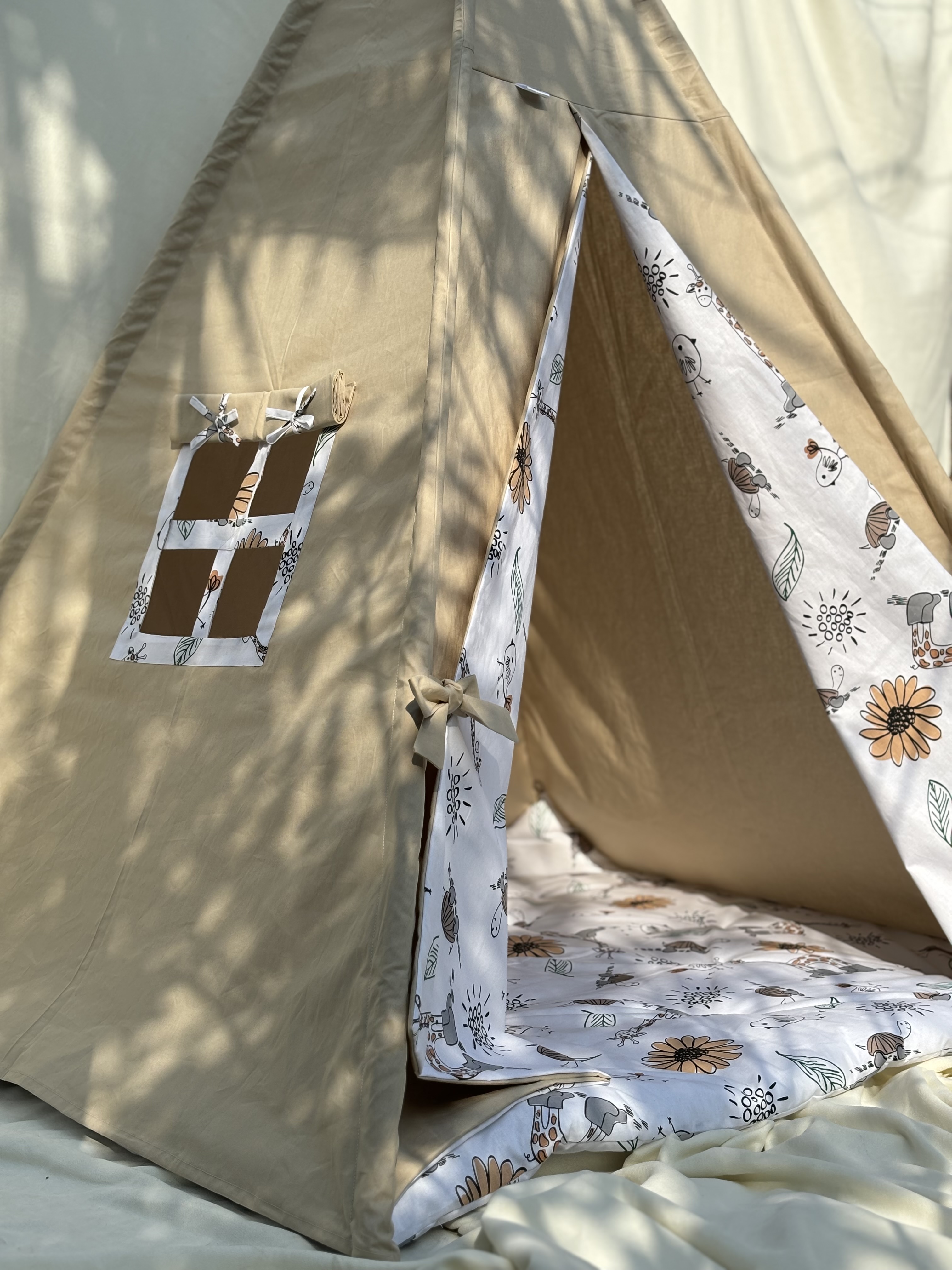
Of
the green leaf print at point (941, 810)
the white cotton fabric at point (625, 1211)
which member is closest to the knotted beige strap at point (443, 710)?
the white cotton fabric at point (625, 1211)

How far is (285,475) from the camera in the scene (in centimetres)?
169

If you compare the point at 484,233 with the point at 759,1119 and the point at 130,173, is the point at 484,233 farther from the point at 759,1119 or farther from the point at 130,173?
the point at 759,1119

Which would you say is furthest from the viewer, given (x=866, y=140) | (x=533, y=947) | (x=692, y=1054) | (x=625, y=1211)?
(x=866, y=140)

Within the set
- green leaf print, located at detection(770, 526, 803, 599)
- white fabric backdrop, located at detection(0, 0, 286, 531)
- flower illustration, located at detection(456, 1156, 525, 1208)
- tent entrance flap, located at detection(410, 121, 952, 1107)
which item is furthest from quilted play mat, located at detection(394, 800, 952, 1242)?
white fabric backdrop, located at detection(0, 0, 286, 531)

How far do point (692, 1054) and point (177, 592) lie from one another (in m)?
1.02

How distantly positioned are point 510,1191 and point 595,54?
66.3 inches

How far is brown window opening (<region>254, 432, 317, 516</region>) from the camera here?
1655mm

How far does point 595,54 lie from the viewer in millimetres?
1872

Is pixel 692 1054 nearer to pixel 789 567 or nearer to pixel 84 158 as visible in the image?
pixel 789 567

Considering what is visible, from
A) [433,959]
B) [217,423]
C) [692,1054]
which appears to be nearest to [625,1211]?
[433,959]

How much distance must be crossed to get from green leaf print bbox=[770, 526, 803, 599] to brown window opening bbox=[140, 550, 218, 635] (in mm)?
875

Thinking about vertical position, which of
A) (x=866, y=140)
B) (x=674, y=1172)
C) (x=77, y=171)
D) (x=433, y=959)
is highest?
(x=866, y=140)

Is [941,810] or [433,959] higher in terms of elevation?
[941,810]

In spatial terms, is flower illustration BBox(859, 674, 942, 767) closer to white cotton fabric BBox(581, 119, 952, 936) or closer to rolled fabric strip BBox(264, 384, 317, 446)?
white cotton fabric BBox(581, 119, 952, 936)
